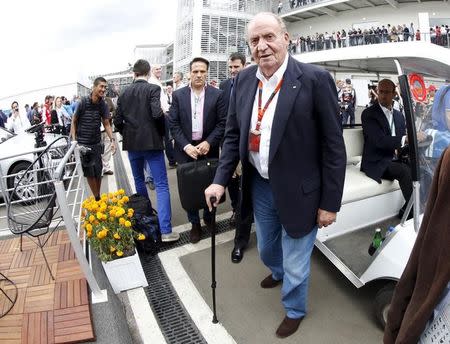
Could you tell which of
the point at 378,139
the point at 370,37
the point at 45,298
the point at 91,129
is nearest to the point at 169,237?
the point at 45,298

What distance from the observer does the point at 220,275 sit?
3682mm

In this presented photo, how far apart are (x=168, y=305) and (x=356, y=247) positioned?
6.19 ft

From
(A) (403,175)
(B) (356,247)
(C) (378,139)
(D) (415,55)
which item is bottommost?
(B) (356,247)

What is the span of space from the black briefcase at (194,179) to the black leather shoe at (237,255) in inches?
26.8

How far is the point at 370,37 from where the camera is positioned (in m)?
31.8

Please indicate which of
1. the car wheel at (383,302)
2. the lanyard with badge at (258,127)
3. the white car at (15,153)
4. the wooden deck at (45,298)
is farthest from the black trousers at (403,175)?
the white car at (15,153)

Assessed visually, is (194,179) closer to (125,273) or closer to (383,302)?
(125,273)

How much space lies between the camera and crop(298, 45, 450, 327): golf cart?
2307mm

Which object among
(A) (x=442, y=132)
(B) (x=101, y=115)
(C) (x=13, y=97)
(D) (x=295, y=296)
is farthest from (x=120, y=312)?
(C) (x=13, y=97)

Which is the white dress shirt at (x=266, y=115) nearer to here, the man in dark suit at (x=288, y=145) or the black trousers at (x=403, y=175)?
the man in dark suit at (x=288, y=145)

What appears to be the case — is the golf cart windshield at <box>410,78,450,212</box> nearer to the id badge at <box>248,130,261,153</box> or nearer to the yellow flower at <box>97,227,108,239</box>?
the id badge at <box>248,130,261,153</box>

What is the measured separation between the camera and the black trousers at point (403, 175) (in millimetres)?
3752

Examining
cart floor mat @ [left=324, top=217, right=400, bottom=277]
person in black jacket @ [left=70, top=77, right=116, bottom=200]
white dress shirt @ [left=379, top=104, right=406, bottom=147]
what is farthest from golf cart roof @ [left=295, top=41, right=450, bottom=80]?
person in black jacket @ [left=70, top=77, right=116, bottom=200]

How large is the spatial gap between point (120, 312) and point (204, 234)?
1730 millimetres
